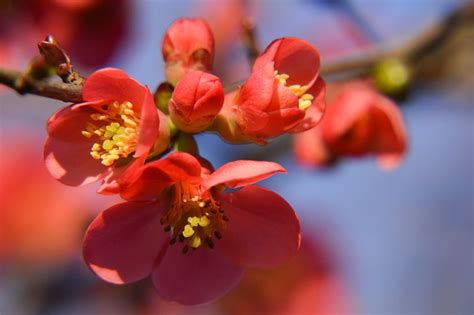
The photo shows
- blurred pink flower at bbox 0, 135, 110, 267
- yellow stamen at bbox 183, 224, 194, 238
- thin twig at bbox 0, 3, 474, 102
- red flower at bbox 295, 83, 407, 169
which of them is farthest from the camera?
blurred pink flower at bbox 0, 135, 110, 267

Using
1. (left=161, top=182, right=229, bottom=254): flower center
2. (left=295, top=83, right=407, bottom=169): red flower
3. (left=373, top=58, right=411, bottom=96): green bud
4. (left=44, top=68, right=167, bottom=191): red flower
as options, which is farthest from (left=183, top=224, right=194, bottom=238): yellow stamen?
(left=373, top=58, right=411, bottom=96): green bud

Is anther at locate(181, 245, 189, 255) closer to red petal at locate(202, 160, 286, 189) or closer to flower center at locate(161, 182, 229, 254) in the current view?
flower center at locate(161, 182, 229, 254)

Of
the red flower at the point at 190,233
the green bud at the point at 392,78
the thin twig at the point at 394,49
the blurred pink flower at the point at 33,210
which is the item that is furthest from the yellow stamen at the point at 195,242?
the blurred pink flower at the point at 33,210

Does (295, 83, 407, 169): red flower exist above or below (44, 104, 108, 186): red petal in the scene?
below

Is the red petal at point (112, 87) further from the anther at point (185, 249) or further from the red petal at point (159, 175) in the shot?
the anther at point (185, 249)

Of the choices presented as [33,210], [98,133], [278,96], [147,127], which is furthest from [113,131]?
[33,210]

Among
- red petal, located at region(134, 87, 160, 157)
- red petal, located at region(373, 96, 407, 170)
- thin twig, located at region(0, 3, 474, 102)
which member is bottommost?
red petal, located at region(373, 96, 407, 170)
